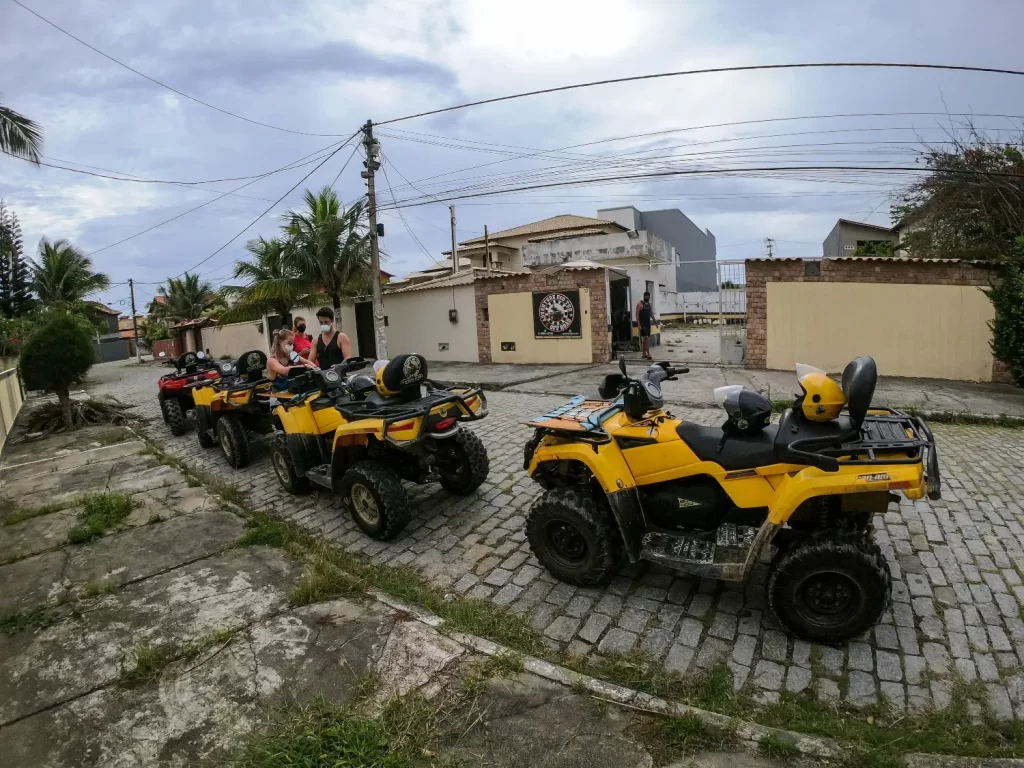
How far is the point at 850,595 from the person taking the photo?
9.12ft

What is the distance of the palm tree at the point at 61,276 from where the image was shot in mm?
27125

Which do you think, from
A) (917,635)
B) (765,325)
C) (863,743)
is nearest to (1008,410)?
(765,325)

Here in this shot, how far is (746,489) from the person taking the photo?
9.82 feet

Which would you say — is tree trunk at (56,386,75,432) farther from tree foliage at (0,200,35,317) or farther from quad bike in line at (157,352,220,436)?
tree foliage at (0,200,35,317)

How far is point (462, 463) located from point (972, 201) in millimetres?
14462

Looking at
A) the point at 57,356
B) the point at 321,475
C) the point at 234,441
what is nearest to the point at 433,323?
the point at 57,356

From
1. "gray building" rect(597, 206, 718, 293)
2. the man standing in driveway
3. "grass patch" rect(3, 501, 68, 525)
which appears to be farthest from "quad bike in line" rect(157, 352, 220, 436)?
"gray building" rect(597, 206, 718, 293)

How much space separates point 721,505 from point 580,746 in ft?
4.82

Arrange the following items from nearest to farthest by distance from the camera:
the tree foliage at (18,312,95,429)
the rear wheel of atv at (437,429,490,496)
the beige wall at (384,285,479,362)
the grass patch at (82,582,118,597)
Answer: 1. the grass patch at (82,582,118,597)
2. the rear wheel of atv at (437,429,490,496)
3. the tree foliage at (18,312,95,429)
4. the beige wall at (384,285,479,362)

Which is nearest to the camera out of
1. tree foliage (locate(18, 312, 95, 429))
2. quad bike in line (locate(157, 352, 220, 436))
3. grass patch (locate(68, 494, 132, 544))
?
grass patch (locate(68, 494, 132, 544))

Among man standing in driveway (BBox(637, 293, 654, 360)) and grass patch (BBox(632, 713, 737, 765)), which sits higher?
man standing in driveway (BBox(637, 293, 654, 360))

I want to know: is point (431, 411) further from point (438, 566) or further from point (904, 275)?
point (904, 275)

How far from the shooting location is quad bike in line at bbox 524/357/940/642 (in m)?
2.70

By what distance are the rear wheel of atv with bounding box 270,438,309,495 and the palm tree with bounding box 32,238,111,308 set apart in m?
27.7
